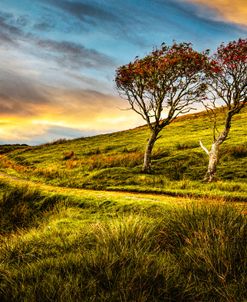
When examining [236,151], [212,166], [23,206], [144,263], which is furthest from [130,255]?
[236,151]

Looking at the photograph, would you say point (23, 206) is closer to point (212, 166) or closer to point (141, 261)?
point (141, 261)

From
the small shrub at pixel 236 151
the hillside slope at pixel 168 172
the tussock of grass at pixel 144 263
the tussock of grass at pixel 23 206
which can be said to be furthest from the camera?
the small shrub at pixel 236 151

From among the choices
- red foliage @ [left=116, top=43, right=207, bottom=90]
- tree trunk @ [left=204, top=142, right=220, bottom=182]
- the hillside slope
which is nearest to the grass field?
the hillside slope

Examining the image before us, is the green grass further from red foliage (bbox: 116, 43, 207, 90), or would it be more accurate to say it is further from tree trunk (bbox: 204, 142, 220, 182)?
red foliage (bbox: 116, 43, 207, 90)

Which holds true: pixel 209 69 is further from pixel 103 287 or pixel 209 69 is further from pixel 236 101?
pixel 103 287

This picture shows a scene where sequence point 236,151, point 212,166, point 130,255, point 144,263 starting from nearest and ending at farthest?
1. point 144,263
2. point 130,255
3. point 212,166
4. point 236,151

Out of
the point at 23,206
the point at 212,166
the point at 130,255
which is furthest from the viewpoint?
the point at 212,166

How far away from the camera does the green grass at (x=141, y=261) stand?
6602 millimetres

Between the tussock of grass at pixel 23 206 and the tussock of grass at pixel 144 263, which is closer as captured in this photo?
the tussock of grass at pixel 144 263

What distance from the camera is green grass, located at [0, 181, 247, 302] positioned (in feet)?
21.7

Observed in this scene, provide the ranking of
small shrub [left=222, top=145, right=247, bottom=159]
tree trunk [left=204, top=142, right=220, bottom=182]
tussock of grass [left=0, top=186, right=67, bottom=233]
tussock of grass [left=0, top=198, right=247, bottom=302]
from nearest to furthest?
tussock of grass [left=0, top=198, right=247, bottom=302] < tussock of grass [left=0, top=186, right=67, bottom=233] < tree trunk [left=204, top=142, right=220, bottom=182] < small shrub [left=222, top=145, right=247, bottom=159]

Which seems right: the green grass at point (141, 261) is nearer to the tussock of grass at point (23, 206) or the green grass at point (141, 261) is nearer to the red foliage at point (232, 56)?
the tussock of grass at point (23, 206)

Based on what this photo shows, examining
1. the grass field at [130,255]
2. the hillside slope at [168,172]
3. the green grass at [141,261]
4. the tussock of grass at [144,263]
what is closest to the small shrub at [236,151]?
the hillside slope at [168,172]

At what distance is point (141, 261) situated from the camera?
7.27 meters
